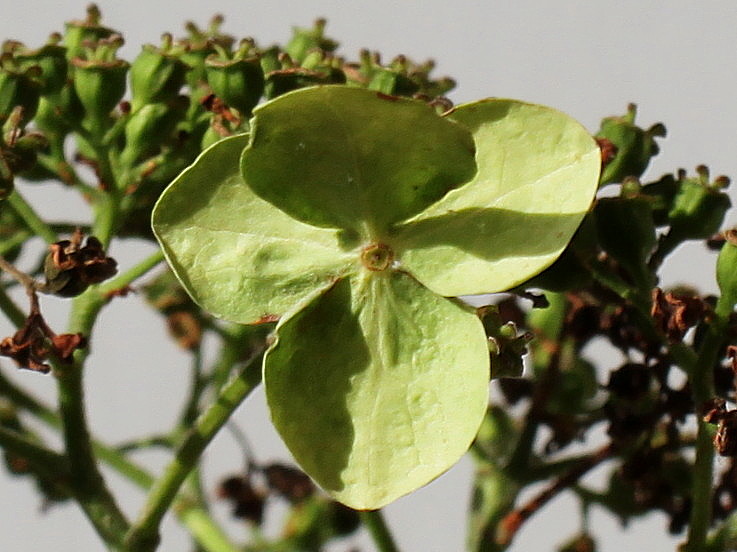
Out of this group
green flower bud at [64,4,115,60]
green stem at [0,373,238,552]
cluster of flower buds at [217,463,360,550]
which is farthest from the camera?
cluster of flower buds at [217,463,360,550]

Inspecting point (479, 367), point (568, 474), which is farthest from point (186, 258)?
point (568, 474)

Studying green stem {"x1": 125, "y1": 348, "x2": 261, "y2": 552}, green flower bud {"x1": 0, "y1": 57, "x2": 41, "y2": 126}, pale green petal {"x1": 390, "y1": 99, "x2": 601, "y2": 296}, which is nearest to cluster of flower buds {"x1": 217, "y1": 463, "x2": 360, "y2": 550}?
green stem {"x1": 125, "y1": 348, "x2": 261, "y2": 552}

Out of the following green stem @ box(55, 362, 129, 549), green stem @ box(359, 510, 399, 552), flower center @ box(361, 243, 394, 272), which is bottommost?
green stem @ box(359, 510, 399, 552)

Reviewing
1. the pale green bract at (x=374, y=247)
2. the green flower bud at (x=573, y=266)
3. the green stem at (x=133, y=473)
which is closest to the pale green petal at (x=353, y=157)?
the pale green bract at (x=374, y=247)

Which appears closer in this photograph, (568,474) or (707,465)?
(707,465)

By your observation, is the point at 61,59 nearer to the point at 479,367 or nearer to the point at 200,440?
the point at 200,440

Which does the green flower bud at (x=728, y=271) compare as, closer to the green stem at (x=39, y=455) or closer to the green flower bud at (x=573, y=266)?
the green flower bud at (x=573, y=266)

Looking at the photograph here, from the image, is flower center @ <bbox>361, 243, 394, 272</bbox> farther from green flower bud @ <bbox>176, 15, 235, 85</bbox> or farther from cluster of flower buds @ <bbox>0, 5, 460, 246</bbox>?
green flower bud @ <bbox>176, 15, 235, 85</bbox>
